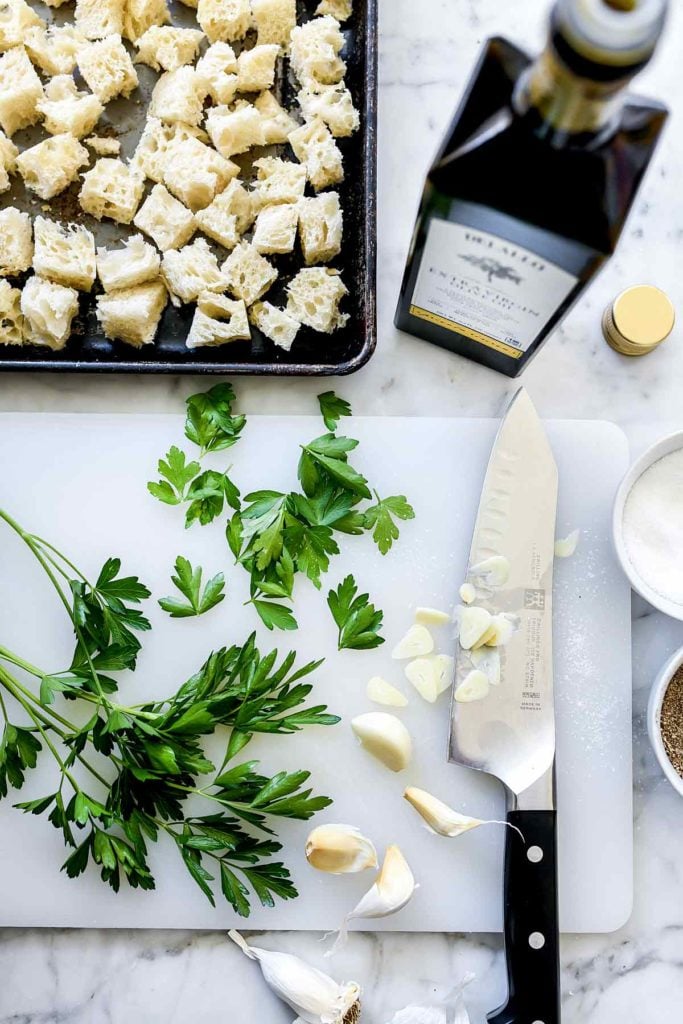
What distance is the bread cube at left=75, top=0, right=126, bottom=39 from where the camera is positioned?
4.03 ft

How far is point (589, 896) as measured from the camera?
121cm

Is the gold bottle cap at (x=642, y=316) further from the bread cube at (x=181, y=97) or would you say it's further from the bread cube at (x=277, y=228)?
the bread cube at (x=181, y=97)

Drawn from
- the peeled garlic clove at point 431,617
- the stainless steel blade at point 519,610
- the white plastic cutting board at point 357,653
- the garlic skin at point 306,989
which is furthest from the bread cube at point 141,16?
the garlic skin at point 306,989

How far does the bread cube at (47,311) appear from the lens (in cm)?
116

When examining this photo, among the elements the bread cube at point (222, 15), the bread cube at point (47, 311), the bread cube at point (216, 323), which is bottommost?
the bread cube at point (47, 311)

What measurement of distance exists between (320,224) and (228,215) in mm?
126

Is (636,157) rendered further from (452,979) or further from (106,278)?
(452,979)

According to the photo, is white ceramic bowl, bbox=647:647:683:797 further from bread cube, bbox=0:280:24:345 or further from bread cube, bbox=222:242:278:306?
bread cube, bbox=0:280:24:345

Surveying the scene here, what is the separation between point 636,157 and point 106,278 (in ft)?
2.24

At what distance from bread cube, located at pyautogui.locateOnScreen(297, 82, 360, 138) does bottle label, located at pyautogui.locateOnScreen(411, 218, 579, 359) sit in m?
0.27

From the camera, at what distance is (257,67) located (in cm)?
122

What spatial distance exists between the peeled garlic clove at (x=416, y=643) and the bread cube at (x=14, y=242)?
0.72 m

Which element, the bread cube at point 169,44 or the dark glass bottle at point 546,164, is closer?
the dark glass bottle at point 546,164

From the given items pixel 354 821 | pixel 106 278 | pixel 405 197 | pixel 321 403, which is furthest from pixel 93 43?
pixel 354 821
